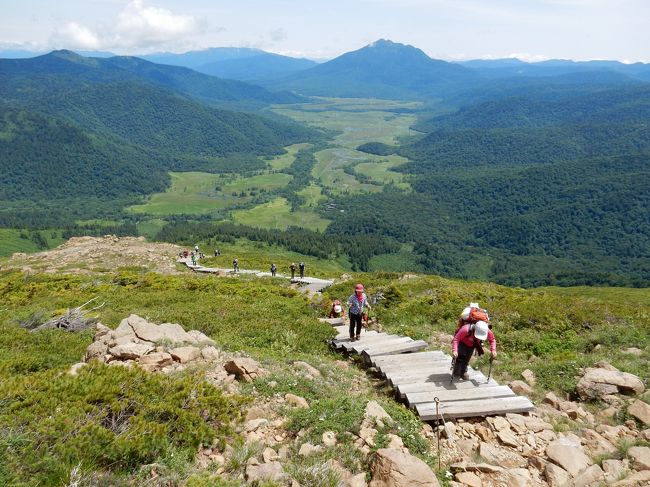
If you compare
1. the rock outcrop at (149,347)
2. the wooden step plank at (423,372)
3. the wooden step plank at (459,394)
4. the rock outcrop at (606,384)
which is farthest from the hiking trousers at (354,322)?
the rock outcrop at (606,384)

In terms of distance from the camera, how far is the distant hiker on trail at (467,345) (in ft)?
37.3

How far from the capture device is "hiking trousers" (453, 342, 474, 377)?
37.3 feet

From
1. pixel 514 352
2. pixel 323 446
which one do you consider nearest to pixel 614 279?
pixel 514 352

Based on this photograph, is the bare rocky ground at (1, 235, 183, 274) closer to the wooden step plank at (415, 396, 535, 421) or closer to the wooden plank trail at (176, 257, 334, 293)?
the wooden plank trail at (176, 257, 334, 293)

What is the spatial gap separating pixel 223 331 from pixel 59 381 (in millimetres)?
9149

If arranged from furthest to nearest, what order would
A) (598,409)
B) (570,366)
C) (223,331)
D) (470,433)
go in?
(223,331) < (570,366) < (598,409) < (470,433)

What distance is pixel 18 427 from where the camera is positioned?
673 cm

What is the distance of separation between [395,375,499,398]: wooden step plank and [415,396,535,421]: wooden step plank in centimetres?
78

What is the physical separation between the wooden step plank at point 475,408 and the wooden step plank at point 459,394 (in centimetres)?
22

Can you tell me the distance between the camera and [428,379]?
457 inches

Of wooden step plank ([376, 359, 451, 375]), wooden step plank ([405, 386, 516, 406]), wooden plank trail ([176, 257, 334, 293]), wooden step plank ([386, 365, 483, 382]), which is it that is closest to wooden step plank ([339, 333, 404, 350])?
wooden step plank ([376, 359, 451, 375])

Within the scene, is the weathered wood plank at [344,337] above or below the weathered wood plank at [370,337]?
below

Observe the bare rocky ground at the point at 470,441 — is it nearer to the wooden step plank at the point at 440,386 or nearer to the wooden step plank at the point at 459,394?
the wooden step plank at the point at 459,394

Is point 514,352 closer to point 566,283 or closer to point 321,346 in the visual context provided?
point 321,346
